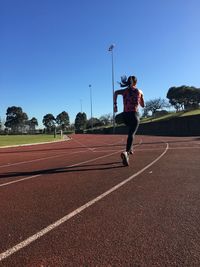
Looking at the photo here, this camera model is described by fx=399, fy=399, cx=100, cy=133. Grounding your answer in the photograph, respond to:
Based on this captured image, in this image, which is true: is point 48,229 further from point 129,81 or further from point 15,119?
point 15,119

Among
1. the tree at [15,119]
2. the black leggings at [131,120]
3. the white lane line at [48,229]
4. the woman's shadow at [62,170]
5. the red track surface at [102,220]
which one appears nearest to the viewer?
the red track surface at [102,220]

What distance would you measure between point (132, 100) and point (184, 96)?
11182 cm

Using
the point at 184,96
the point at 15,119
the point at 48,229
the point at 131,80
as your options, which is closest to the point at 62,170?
the point at 131,80

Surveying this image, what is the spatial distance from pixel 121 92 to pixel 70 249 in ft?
23.8

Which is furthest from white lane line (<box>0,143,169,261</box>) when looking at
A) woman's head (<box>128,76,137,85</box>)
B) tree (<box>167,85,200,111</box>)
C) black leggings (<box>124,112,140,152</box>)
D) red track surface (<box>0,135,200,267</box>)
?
tree (<box>167,85,200,111</box>)

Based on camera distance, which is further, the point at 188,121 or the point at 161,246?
the point at 188,121

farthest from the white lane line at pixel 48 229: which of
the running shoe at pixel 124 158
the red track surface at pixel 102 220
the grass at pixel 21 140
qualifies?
the grass at pixel 21 140

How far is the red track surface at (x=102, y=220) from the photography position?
140 inches

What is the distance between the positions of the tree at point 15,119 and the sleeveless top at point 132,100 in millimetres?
190244

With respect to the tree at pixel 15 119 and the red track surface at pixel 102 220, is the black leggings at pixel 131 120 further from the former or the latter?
the tree at pixel 15 119

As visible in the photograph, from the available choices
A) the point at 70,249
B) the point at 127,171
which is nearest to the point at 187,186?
the point at 127,171

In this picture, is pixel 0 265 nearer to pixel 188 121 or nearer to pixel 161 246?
pixel 161 246

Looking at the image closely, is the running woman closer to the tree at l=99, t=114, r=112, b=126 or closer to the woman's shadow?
the woman's shadow

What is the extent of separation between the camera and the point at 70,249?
12.3ft
